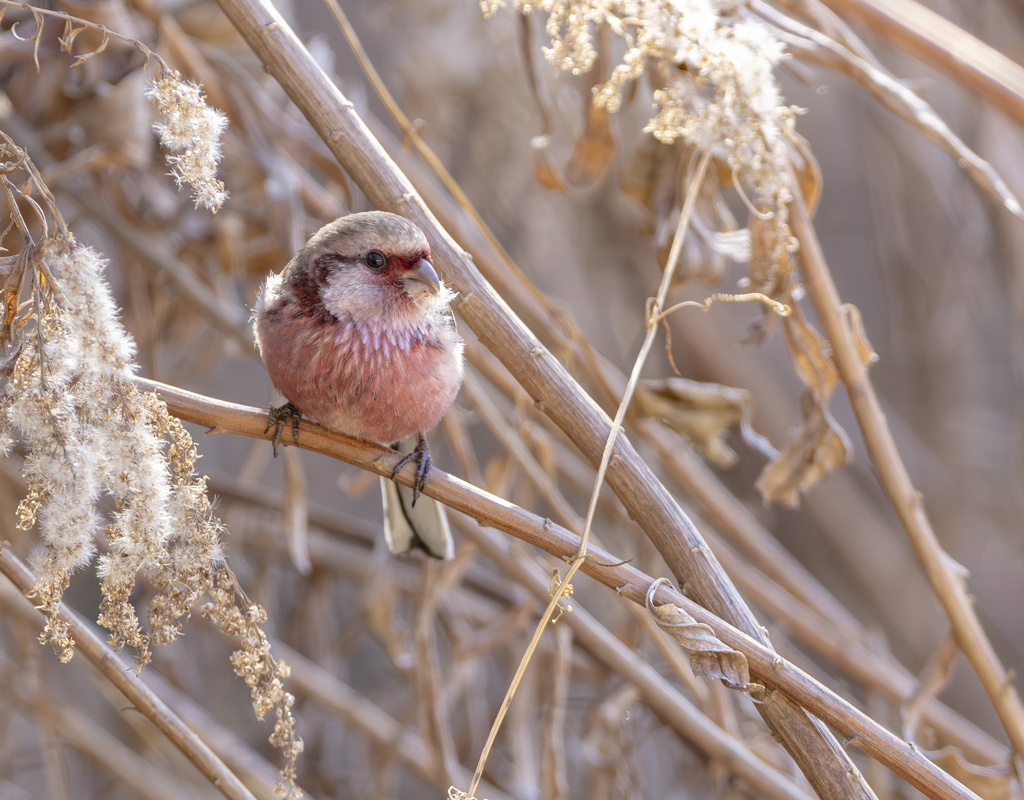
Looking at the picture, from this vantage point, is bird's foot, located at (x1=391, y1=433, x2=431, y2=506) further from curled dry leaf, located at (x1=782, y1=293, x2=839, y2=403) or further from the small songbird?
curled dry leaf, located at (x1=782, y1=293, x2=839, y2=403)

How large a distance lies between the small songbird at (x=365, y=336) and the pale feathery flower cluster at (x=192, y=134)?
1.81 ft

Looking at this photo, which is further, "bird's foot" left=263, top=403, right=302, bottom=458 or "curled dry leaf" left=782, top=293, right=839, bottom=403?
"curled dry leaf" left=782, top=293, right=839, bottom=403

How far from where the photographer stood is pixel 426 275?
176 cm

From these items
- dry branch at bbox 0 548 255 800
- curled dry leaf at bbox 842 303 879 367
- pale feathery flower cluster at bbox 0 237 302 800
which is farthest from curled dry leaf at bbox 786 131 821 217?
dry branch at bbox 0 548 255 800

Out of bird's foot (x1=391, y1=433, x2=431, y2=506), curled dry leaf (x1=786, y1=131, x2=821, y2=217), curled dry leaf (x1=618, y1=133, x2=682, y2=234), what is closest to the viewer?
bird's foot (x1=391, y1=433, x2=431, y2=506)

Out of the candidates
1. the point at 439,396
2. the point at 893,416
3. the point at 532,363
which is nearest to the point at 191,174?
the point at 532,363

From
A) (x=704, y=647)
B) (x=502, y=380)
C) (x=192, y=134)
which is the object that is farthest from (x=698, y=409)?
(x=192, y=134)

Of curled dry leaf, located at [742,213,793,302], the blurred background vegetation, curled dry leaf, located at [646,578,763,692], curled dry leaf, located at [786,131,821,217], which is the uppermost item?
curled dry leaf, located at [786,131,821,217]

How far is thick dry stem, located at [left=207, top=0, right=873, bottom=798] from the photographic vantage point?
4.61ft

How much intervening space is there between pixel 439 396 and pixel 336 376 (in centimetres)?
22

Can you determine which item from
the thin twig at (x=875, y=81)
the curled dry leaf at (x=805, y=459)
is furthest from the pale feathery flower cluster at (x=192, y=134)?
the curled dry leaf at (x=805, y=459)

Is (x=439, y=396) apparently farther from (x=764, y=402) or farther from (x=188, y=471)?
(x=764, y=402)

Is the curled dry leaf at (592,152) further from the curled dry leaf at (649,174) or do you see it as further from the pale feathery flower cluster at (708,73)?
the pale feathery flower cluster at (708,73)

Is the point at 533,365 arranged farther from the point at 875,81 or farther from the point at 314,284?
the point at 875,81
